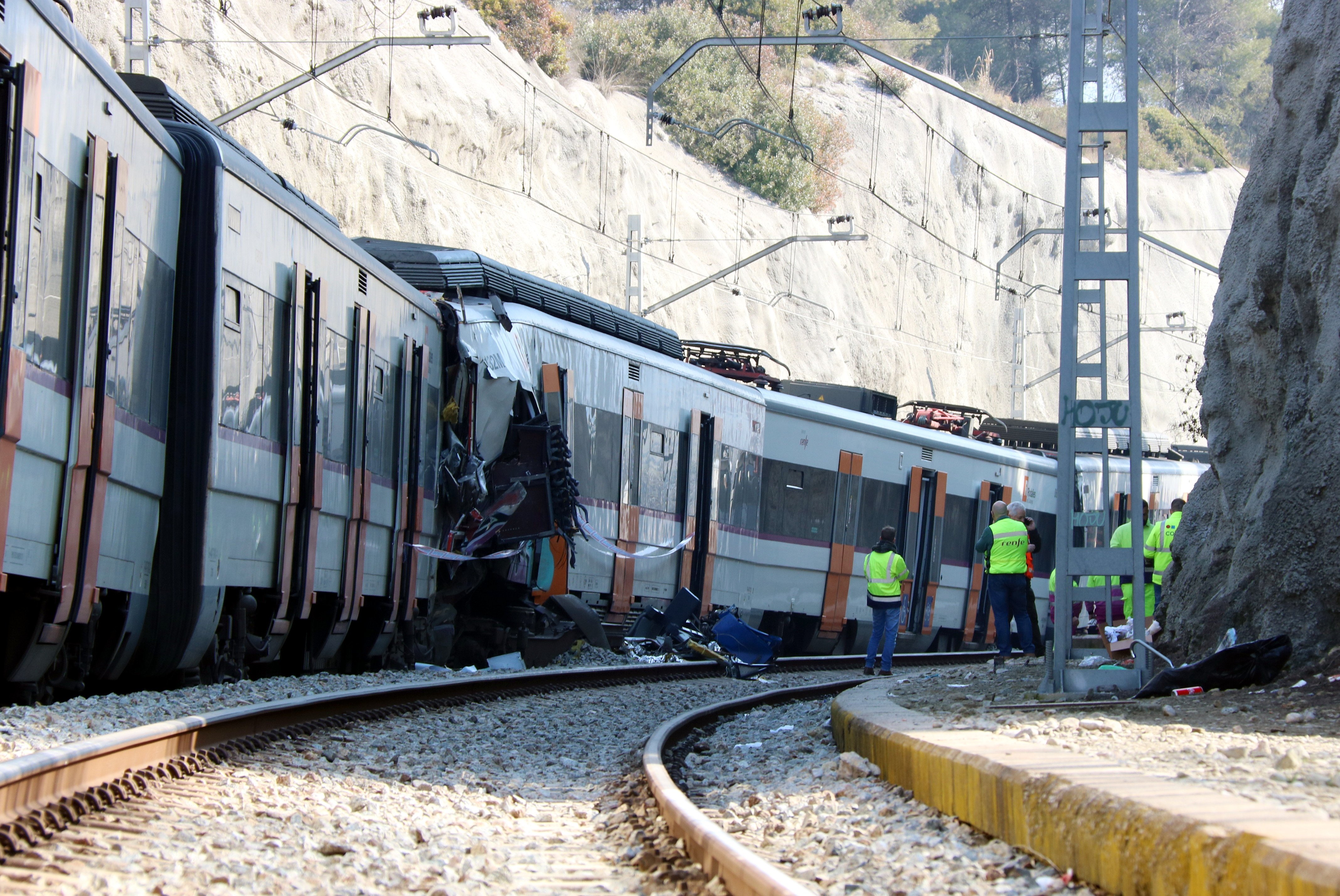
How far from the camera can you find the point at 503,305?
14.7 meters

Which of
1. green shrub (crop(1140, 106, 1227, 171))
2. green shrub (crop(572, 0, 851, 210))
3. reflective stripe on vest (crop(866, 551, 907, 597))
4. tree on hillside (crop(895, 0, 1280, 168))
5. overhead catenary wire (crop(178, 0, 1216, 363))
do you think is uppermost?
tree on hillside (crop(895, 0, 1280, 168))

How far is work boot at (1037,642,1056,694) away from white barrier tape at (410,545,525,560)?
17.6 ft

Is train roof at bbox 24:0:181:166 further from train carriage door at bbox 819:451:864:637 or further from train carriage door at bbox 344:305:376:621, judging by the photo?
train carriage door at bbox 819:451:864:637

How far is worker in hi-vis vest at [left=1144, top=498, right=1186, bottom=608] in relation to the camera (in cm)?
1488

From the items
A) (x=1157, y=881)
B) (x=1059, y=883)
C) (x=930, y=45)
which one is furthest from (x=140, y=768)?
(x=930, y=45)

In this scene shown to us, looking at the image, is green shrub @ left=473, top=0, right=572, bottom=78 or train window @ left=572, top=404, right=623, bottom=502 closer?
train window @ left=572, top=404, right=623, bottom=502

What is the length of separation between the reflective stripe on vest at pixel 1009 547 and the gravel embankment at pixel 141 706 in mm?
4868

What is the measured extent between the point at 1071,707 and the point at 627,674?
583 cm

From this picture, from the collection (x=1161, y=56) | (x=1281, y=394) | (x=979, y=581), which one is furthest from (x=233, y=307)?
(x=1161, y=56)

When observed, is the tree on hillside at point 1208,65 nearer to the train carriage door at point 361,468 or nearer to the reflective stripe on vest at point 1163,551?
the reflective stripe on vest at point 1163,551

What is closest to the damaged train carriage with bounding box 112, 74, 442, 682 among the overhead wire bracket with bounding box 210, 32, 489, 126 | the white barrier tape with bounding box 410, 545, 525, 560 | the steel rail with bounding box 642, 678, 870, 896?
the white barrier tape with bounding box 410, 545, 525, 560

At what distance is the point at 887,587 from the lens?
1588 cm

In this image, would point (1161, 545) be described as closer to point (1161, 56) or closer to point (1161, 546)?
point (1161, 546)

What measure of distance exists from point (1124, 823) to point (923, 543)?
18.6 m
